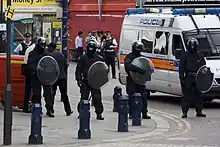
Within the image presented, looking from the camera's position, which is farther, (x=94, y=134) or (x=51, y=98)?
(x=51, y=98)

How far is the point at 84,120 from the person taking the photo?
13.3m

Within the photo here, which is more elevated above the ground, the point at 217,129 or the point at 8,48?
the point at 8,48

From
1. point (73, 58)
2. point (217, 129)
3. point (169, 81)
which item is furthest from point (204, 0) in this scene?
point (217, 129)

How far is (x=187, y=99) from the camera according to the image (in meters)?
17.2

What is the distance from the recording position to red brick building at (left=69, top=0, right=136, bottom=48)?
140 ft

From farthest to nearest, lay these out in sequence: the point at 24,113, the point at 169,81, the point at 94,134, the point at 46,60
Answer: the point at 169,81
the point at 24,113
the point at 46,60
the point at 94,134

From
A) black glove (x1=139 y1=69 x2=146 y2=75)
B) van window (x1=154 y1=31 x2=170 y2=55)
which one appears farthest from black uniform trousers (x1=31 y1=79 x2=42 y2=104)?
van window (x1=154 y1=31 x2=170 y2=55)

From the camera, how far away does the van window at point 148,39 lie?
2103 centimetres

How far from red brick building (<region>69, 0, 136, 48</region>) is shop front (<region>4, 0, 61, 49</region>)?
4.54 feet

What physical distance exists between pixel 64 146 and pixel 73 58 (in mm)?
29493

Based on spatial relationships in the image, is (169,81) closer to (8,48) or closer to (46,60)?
(46,60)

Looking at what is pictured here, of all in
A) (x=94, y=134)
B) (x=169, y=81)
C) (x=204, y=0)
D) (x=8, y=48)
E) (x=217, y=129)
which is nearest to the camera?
(x=8, y=48)

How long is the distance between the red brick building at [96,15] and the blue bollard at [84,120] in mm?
29212

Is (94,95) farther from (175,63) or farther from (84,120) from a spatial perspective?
(175,63)
